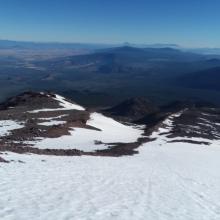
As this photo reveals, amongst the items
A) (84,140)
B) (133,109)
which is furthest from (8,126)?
(133,109)

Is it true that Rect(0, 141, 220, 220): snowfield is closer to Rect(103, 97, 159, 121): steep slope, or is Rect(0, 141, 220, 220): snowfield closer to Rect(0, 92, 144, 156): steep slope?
Rect(0, 92, 144, 156): steep slope

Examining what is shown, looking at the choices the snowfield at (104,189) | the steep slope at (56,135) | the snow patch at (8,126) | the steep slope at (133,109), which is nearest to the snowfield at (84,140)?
the steep slope at (56,135)

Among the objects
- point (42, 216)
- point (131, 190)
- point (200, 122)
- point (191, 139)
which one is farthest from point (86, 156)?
point (200, 122)

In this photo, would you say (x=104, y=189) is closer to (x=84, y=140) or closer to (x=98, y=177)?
(x=98, y=177)

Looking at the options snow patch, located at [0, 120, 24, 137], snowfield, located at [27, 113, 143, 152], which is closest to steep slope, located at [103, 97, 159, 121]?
snowfield, located at [27, 113, 143, 152]

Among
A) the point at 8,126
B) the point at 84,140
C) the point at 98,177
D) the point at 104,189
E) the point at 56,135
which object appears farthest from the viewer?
the point at 8,126

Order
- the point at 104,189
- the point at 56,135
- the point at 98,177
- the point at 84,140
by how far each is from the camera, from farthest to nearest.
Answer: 1. the point at 84,140
2. the point at 56,135
3. the point at 98,177
4. the point at 104,189

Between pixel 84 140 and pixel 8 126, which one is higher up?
pixel 8 126

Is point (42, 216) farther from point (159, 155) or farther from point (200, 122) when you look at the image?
point (200, 122)
